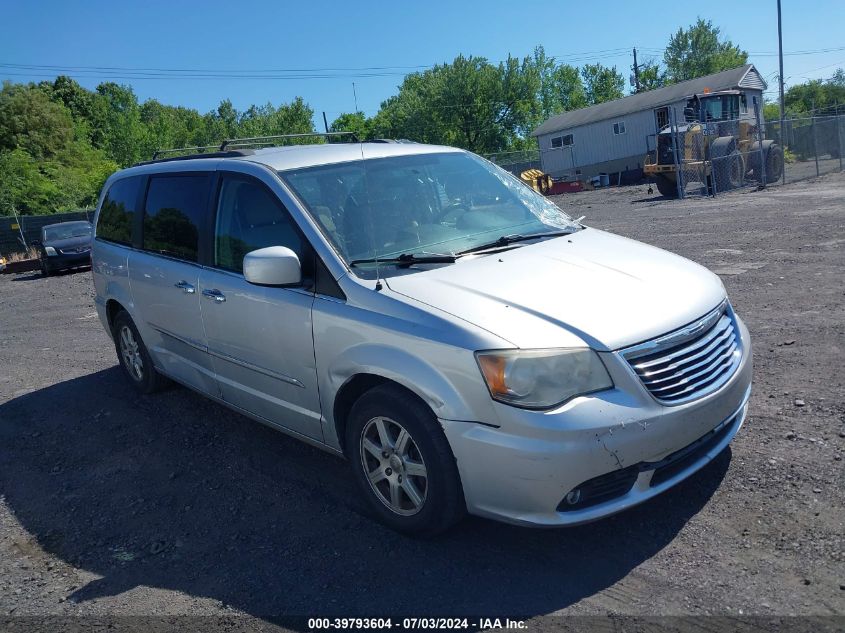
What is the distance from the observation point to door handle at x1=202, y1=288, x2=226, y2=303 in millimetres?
4566

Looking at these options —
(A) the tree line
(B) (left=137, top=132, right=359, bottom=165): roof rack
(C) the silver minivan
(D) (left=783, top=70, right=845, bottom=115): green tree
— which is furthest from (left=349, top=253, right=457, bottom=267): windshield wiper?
(D) (left=783, top=70, right=845, bottom=115): green tree

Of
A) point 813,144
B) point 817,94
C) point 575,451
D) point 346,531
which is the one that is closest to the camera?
point 575,451

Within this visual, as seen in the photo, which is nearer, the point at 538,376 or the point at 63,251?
the point at 538,376

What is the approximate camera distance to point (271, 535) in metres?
3.84

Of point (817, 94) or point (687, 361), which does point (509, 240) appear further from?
point (817, 94)

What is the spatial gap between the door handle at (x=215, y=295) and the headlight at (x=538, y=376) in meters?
2.10

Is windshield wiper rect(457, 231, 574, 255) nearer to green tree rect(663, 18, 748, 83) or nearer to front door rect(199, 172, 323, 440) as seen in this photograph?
front door rect(199, 172, 323, 440)

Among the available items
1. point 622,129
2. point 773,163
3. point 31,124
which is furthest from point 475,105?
point 773,163

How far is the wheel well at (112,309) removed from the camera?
645 cm

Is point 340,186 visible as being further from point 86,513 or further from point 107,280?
point 107,280

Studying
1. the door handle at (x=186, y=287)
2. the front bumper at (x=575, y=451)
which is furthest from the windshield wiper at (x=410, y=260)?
the door handle at (x=186, y=287)

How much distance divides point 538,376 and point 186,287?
2841 millimetres

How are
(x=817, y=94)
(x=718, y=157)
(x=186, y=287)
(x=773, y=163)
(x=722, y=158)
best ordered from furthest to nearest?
(x=817, y=94) → (x=773, y=163) → (x=718, y=157) → (x=722, y=158) → (x=186, y=287)

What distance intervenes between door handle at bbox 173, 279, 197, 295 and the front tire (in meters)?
1.77
